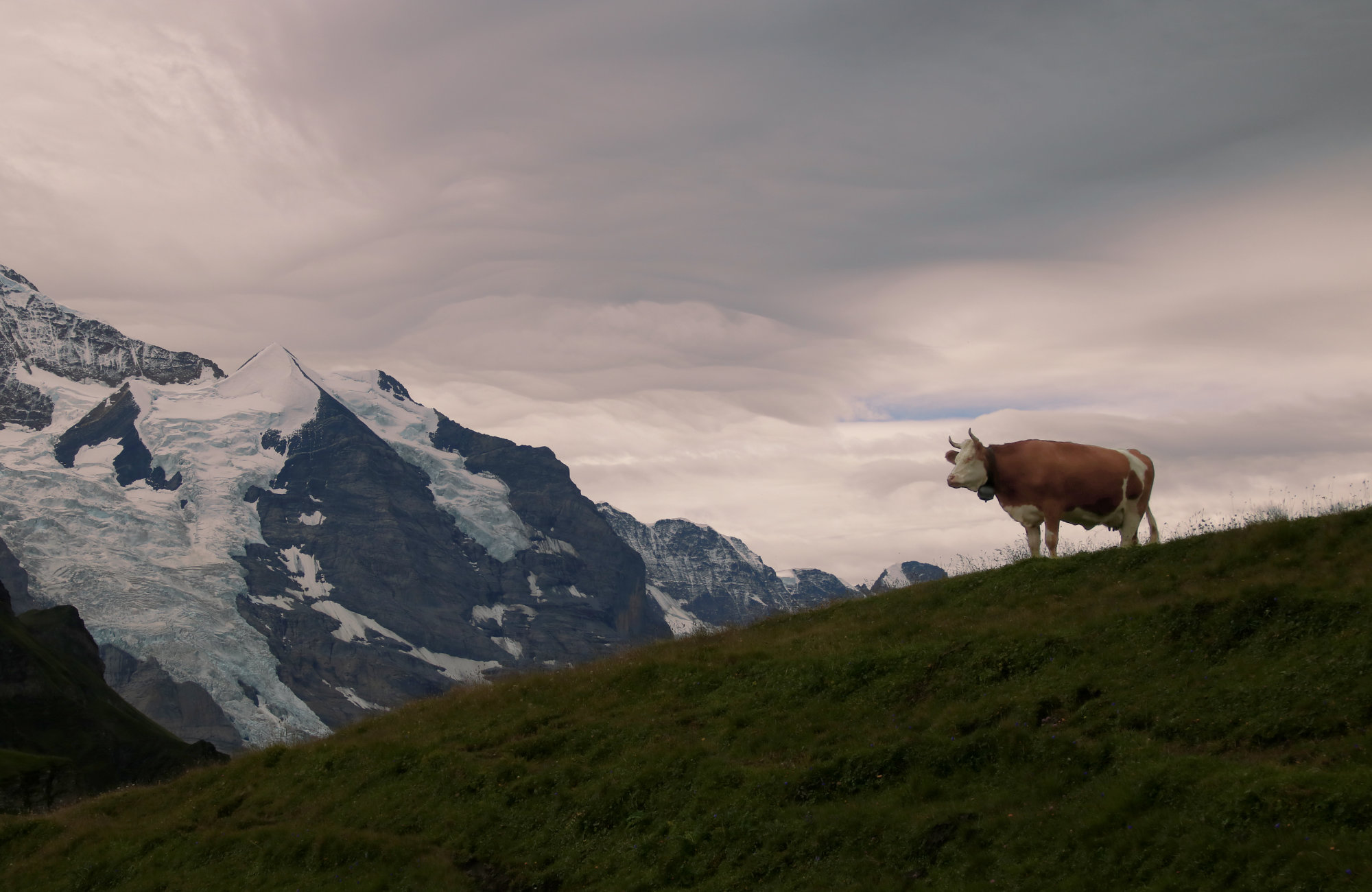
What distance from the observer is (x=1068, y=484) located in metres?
27.7

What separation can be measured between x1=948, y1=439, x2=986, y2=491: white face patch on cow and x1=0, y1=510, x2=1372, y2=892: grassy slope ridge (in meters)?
2.56

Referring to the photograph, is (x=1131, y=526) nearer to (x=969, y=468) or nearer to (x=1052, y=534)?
(x=1052, y=534)

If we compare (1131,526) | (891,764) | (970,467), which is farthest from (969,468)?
(891,764)

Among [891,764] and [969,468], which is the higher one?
[969,468]

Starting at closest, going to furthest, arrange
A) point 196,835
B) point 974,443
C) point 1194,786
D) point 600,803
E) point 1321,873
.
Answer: point 1321,873 → point 1194,786 → point 600,803 → point 196,835 → point 974,443

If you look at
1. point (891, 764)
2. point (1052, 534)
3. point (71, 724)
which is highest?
point (1052, 534)

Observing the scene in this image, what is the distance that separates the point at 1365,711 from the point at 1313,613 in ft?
11.8

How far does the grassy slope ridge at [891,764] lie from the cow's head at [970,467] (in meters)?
2.56

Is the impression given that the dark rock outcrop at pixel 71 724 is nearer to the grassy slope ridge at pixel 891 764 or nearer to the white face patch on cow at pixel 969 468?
the grassy slope ridge at pixel 891 764

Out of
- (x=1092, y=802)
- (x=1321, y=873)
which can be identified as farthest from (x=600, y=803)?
(x=1321, y=873)

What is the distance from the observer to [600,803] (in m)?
22.1

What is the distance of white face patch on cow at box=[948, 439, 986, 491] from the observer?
29188 mm

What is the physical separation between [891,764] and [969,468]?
11479 mm

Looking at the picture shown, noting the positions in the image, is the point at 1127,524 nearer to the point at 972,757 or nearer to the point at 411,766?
the point at 972,757
